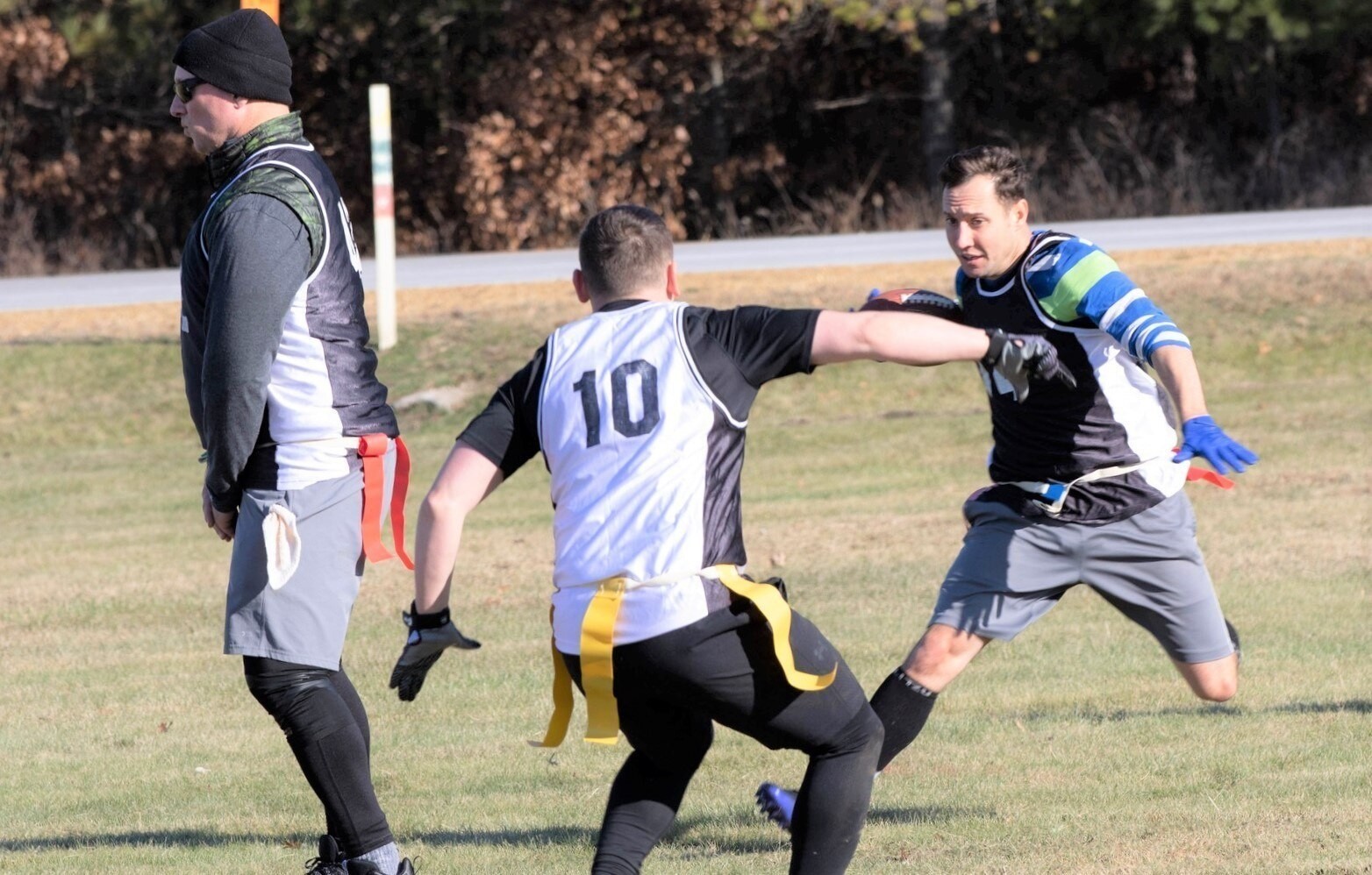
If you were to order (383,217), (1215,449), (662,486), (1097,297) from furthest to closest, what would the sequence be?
→ (383,217) < (1097,297) < (1215,449) < (662,486)

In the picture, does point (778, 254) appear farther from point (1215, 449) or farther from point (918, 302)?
point (1215, 449)

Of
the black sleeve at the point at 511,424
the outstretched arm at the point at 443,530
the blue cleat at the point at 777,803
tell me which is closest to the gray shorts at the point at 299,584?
the outstretched arm at the point at 443,530

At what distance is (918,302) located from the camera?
516 cm

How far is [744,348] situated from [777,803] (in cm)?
173

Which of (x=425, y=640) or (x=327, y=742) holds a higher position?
(x=425, y=640)

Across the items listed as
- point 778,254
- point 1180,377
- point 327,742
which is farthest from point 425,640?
point 778,254

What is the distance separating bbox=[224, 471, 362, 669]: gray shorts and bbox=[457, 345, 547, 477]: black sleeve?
2.76 ft

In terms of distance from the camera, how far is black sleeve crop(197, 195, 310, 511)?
14.5 feet

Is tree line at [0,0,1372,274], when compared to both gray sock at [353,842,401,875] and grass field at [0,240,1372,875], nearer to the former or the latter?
grass field at [0,240,1372,875]

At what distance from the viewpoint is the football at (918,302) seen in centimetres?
498

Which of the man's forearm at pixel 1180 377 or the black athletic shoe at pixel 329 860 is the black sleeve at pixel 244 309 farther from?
the man's forearm at pixel 1180 377

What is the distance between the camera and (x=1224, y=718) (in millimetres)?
6418

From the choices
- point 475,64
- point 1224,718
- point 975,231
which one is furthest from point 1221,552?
point 475,64

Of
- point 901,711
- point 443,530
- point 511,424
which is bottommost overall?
point 901,711
